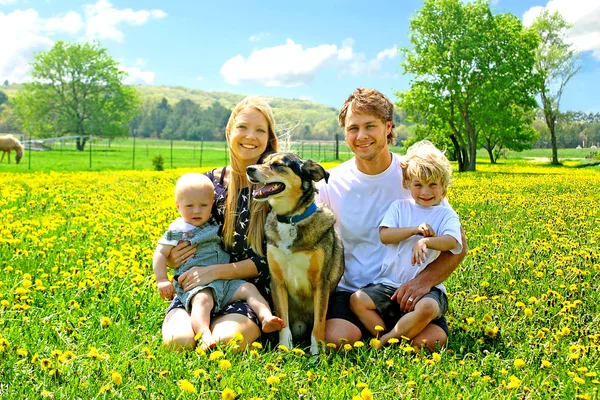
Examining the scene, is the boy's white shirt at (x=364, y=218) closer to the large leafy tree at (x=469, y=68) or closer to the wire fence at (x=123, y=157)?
the wire fence at (x=123, y=157)

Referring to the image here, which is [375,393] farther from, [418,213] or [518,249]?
[518,249]

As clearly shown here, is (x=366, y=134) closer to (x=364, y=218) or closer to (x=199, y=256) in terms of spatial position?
(x=364, y=218)

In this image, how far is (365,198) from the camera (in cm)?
495

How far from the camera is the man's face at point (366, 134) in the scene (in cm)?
468

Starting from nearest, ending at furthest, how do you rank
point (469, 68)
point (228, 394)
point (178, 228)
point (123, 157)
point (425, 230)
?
1. point (228, 394)
2. point (425, 230)
3. point (178, 228)
4. point (469, 68)
5. point (123, 157)

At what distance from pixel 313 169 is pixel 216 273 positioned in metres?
1.17

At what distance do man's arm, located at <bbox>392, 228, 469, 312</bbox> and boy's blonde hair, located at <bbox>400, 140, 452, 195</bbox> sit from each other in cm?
54

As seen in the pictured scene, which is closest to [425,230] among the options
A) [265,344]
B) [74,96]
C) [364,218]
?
[364,218]

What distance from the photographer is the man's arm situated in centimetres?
435

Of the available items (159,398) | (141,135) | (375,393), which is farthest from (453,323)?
(141,135)

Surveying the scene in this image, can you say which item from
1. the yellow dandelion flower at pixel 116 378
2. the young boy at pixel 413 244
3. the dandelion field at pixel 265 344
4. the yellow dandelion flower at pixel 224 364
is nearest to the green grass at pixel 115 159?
the dandelion field at pixel 265 344

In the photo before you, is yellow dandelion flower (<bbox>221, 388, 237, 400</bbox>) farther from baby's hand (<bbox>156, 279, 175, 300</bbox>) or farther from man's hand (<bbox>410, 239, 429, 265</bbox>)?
man's hand (<bbox>410, 239, 429, 265</bbox>)

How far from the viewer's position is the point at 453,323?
16.2ft

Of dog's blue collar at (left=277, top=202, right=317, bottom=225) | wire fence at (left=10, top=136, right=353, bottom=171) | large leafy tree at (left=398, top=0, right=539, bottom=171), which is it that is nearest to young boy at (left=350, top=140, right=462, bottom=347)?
dog's blue collar at (left=277, top=202, right=317, bottom=225)
